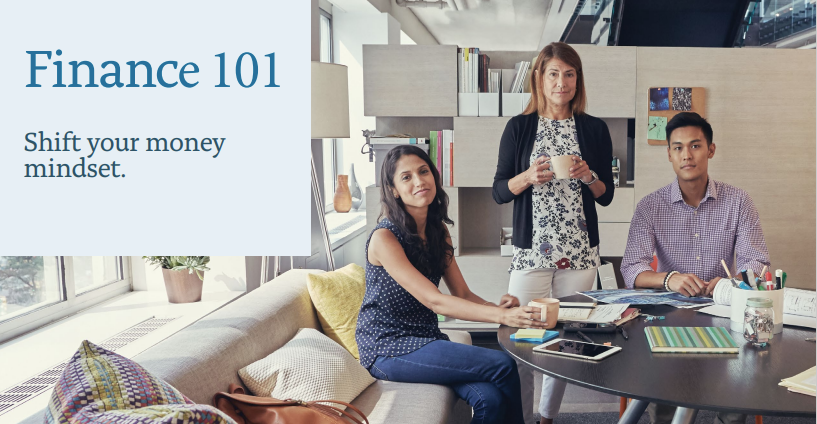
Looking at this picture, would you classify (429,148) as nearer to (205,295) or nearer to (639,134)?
(639,134)

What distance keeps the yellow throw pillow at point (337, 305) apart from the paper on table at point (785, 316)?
1176 mm

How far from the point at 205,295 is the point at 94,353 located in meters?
1.66

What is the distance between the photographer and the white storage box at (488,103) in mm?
3676

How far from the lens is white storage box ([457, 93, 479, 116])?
3676 mm

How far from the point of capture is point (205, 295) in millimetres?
2787

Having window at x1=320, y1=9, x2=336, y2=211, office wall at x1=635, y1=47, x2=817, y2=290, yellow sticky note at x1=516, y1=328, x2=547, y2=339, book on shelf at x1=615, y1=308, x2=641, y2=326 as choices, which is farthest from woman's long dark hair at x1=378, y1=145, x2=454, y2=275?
window at x1=320, y1=9, x2=336, y2=211

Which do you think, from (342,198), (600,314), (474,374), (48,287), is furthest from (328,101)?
(342,198)

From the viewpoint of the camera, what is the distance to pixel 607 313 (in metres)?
1.88

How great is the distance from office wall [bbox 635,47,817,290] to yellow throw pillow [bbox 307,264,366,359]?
1.91 metres

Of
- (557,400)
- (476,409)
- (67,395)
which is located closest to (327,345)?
(476,409)

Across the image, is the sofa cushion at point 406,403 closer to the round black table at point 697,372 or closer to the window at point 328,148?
the round black table at point 697,372

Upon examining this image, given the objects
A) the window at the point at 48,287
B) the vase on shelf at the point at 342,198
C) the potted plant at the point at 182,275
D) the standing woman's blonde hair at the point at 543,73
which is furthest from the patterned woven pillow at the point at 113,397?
the vase on shelf at the point at 342,198

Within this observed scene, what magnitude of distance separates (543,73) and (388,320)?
1.00 m

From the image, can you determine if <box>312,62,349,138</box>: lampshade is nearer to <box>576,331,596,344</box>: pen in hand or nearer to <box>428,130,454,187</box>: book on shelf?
<box>428,130,454,187</box>: book on shelf
